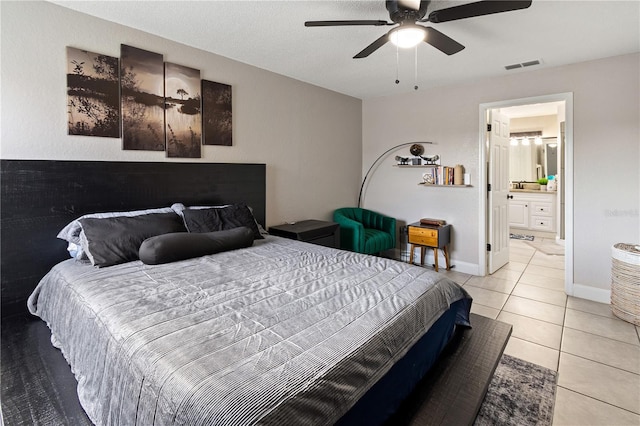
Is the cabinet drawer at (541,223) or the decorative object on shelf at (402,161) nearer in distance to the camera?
the decorative object on shelf at (402,161)

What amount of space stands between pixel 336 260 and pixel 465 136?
300 cm

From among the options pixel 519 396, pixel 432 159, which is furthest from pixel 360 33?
pixel 519 396

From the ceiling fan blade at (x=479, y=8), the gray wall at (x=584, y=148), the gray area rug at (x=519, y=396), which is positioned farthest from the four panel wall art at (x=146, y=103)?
the gray area rug at (x=519, y=396)

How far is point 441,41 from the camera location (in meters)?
2.28

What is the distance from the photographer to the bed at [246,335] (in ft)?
3.22

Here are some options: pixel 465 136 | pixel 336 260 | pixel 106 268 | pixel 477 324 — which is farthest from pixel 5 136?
pixel 465 136

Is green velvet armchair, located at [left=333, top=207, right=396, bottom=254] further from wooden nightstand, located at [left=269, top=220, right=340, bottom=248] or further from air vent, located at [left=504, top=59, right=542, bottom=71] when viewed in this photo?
air vent, located at [left=504, top=59, right=542, bottom=71]

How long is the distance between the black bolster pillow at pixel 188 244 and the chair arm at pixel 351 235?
1.78 metres

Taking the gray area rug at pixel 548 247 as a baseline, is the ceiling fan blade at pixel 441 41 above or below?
above

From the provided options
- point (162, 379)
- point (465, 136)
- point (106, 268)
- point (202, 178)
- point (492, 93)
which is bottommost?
point (162, 379)

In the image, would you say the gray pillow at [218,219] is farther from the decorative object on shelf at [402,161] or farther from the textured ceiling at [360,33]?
the decorative object on shelf at [402,161]

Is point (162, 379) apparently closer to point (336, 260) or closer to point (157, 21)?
point (336, 260)

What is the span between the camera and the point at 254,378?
995mm

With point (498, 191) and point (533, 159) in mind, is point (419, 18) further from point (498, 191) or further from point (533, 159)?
point (533, 159)
